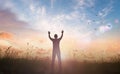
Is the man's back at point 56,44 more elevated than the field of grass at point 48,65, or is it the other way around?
the man's back at point 56,44

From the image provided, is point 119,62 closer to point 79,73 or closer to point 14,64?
point 79,73

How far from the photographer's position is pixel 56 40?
12805 millimetres

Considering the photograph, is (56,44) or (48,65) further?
(48,65)

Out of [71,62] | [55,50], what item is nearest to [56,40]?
[55,50]

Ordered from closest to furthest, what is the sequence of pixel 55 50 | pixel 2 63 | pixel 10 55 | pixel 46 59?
pixel 55 50, pixel 2 63, pixel 10 55, pixel 46 59

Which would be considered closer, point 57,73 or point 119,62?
point 57,73

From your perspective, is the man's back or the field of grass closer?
the man's back

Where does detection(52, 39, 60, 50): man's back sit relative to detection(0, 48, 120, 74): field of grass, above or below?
above

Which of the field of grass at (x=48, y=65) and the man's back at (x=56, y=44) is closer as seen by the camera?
the man's back at (x=56, y=44)

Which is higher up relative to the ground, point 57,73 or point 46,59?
point 46,59

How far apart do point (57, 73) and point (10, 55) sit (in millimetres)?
4832

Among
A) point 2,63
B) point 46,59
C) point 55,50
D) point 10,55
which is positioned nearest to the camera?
point 55,50

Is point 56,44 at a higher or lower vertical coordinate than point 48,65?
higher

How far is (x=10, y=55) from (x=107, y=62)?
7689 mm
